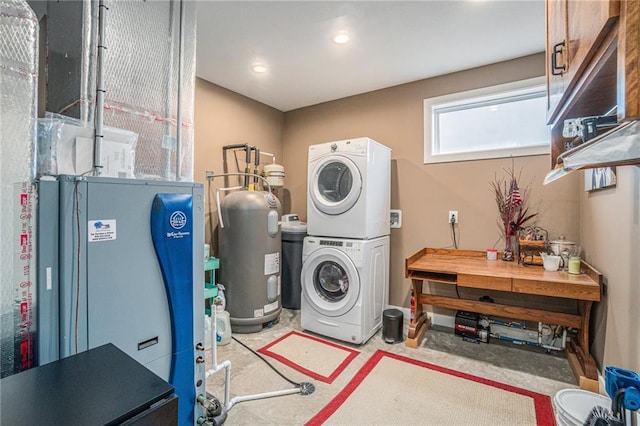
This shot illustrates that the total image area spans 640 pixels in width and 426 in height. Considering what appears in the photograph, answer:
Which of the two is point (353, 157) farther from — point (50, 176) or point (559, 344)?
point (559, 344)

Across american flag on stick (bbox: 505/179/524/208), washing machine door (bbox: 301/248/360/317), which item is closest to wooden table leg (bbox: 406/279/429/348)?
washing machine door (bbox: 301/248/360/317)

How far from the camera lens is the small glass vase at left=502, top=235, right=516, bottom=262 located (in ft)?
8.41

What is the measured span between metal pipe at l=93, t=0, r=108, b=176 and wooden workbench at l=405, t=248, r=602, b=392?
2151 mm

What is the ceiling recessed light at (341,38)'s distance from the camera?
2.29 metres

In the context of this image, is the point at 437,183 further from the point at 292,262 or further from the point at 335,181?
the point at 292,262

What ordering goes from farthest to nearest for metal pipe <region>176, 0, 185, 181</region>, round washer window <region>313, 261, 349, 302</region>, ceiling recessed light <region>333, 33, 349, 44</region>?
round washer window <region>313, 261, 349, 302</region> → ceiling recessed light <region>333, 33, 349, 44</region> → metal pipe <region>176, 0, 185, 181</region>

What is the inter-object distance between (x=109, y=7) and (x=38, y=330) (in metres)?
1.36

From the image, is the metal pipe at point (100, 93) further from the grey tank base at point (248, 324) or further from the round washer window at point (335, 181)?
the grey tank base at point (248, 324)

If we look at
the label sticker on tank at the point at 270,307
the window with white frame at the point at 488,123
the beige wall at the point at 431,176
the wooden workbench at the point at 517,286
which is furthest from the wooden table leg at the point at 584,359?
the label sticker on tank at the point at 270,307

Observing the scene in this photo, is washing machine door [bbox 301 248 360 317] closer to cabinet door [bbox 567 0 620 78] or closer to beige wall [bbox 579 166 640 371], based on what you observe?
beige wall [bbox 579 166 640 371]

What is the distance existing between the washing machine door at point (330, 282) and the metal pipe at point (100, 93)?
1852 millimetres

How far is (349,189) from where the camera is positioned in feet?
8.91

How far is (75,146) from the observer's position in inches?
45.3

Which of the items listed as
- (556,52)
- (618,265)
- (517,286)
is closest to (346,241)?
(517,286)
